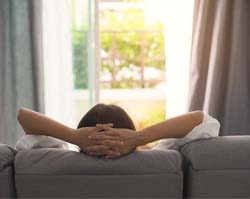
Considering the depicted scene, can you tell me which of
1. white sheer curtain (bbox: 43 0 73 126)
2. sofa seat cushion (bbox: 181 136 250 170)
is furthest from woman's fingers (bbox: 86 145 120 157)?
white sheer curtain (bbox: 43 0 73 126)

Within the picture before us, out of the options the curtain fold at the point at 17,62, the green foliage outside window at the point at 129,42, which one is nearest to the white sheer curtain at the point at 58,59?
the curtain fold at the point at 17,62

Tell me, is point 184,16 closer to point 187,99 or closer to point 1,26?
point 187,99

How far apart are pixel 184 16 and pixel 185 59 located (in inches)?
13.3

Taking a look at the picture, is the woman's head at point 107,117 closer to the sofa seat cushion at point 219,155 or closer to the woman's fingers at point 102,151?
the woman's fingers at point 102,151

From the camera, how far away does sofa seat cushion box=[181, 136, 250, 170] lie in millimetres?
1425

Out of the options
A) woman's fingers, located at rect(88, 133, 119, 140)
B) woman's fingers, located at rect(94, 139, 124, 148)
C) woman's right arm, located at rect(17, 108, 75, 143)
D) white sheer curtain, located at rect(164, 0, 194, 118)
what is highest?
white sheer curtain, located at rect(164, 0, 194, 118)

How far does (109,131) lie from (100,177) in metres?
0.17

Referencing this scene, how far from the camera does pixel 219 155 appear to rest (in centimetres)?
143

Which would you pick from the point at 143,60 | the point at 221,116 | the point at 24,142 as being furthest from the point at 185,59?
the point at 143,60

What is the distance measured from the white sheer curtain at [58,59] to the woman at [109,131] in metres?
1.58

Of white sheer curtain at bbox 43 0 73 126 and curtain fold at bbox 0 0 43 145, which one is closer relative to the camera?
curtain fold at bbox 0 0 43 145

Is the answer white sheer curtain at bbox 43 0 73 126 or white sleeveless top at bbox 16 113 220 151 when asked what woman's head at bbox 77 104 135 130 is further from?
white sheer curtain at bbox 43 0 73 126

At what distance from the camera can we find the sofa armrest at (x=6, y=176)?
1413mm

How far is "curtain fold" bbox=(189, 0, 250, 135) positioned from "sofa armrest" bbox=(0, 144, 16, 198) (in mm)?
1863
